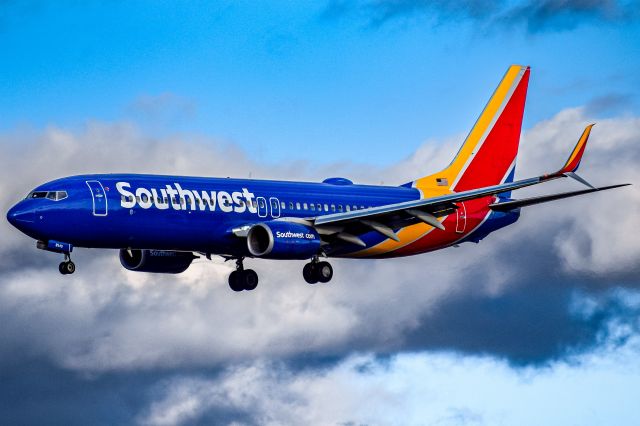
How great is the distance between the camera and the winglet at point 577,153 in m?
63.2

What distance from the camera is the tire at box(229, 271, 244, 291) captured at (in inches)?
2931

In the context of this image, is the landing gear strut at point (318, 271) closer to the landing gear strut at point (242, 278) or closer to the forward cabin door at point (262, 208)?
the forward cabin door at point (262, 208)

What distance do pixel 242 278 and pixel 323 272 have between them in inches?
214

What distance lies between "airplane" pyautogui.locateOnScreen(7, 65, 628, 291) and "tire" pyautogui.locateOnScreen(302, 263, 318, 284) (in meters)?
0.05

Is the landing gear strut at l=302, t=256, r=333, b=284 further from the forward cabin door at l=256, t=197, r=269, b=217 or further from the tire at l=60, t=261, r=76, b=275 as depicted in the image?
the tire at l=60, t=261, r=76, b=275

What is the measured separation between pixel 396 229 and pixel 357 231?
4.46 metres

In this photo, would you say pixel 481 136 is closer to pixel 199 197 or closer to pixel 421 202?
pixel 421 202

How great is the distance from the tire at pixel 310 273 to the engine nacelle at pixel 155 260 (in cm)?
631

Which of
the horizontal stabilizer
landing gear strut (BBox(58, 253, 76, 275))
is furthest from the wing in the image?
landing gear strut (BBox(58, 253, 76, 275))

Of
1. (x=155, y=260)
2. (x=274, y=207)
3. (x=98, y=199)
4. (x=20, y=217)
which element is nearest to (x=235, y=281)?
(x=155, y=260)

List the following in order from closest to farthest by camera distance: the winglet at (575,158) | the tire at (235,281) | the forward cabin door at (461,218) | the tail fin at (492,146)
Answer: the winglet at (575,158) → the tire at (235,281) → the forward cabin door at (461,218) → the tail fin at (492,146)

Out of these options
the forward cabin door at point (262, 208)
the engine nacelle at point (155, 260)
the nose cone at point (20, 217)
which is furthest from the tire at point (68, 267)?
the forward cabin door at point (262, 208)

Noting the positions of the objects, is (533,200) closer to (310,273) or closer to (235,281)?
(310,273)

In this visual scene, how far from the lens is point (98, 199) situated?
64.2 m
